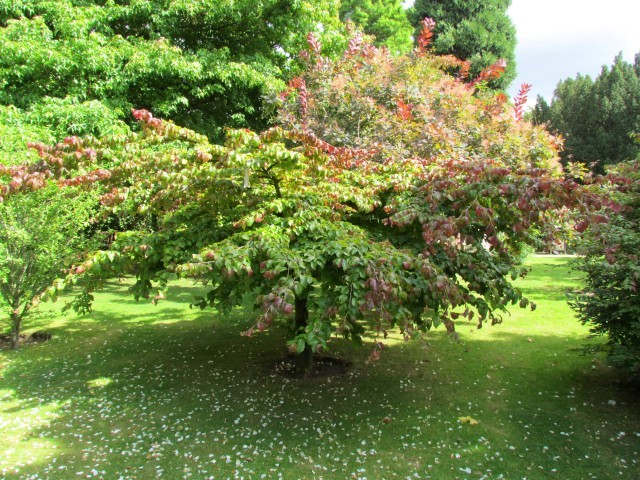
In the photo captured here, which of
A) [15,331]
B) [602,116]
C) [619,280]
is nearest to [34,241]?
[15,331]

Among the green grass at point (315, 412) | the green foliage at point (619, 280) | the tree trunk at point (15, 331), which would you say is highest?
the green foliage at point (619, 280)

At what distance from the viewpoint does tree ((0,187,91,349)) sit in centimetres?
562

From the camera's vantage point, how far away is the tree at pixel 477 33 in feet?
51.0

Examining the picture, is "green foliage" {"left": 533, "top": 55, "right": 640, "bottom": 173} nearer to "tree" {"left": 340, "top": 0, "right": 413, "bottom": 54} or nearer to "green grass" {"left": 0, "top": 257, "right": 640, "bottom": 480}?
"tree" {"left": 340, "top": 0, "right": 413, "bottom": 54}

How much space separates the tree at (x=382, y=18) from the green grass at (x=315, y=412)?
45.1 feet

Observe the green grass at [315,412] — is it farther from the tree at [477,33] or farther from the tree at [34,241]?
the tree at [477,33]

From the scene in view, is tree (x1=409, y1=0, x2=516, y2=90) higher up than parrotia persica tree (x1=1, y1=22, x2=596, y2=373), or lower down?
higher up

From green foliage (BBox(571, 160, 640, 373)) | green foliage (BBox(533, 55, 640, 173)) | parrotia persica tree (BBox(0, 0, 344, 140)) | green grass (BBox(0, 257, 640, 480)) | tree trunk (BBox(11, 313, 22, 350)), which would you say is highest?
green foliage (BBox(533, 55, 640, 173))

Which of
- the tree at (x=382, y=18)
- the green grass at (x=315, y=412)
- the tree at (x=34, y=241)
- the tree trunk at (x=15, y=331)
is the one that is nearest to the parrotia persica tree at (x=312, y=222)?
the tree at (x=34, y=241)

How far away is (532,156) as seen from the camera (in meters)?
6.08

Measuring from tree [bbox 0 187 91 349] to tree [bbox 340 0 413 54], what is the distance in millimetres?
13767

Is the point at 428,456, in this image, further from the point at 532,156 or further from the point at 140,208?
the point at 532,156

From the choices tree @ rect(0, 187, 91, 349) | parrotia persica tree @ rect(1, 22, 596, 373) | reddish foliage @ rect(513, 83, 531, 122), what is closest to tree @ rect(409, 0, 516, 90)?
reddish foliage @ rect(513, 83, 531, 122)

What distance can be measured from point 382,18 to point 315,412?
54.3ft
